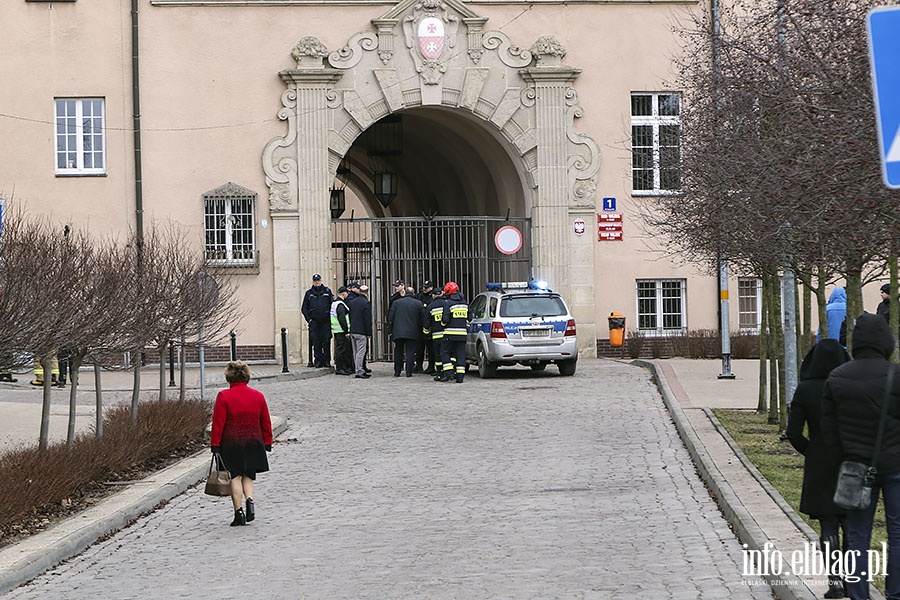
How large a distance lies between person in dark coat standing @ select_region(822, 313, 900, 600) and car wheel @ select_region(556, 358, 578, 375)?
19.1 meters

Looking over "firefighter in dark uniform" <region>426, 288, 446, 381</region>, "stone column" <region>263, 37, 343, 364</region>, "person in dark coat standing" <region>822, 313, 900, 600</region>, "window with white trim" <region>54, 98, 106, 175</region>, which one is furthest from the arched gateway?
"person in dark coat standing" <region>822, 313, 900, 600</region>

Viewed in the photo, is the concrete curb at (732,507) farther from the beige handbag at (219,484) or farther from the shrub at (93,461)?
the shrub at (93,461)

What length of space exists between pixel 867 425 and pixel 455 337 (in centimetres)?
1889

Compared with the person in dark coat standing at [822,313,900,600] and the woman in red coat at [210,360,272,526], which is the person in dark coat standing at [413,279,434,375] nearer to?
the woman in red coat at [210,360,272,526]

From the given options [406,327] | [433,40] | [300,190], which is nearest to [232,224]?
[300,190]

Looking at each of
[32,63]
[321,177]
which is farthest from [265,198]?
[32,63]

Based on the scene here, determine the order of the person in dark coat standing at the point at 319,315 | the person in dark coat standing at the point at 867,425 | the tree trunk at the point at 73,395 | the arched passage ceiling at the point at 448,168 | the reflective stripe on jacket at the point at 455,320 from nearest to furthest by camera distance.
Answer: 1. the person in dark coat standing at the point at 867,425
2. the tree trunk at the point at 73,395
3. the reflective stripe on jacket at the point at 455,320
4. the person in dark coat standing at the point at 319,315
5. the arched passage ceiling at the point at 448,168

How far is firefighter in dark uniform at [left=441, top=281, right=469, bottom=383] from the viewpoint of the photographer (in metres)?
26.4

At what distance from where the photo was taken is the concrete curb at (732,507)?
8406 mm

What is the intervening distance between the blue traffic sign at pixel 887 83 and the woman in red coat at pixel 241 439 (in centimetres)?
719

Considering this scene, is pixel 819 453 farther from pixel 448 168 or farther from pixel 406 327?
pixel 448 168

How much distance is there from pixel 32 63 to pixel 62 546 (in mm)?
22840

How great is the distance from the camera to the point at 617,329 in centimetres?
3241

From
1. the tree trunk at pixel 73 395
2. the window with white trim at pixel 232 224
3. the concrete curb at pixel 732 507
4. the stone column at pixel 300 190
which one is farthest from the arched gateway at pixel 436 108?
the tree trunk at pixel 73 395
